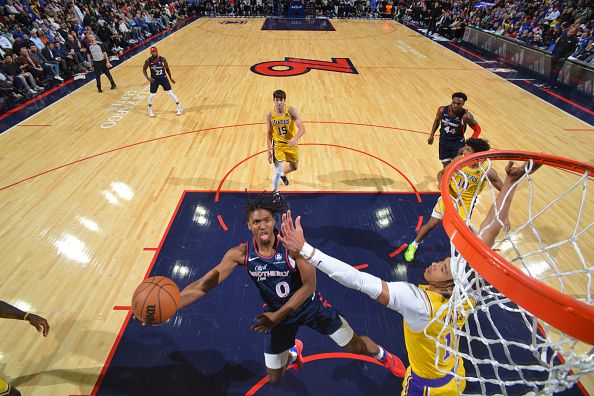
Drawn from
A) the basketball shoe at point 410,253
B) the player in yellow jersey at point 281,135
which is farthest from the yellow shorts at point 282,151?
the basketball shoe at point 410,253

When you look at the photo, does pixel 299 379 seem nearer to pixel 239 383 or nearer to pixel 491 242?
pixel 239 383

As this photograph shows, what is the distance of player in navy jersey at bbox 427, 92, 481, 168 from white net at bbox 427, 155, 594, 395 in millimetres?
631

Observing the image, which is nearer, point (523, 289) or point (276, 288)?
point (523, 289)

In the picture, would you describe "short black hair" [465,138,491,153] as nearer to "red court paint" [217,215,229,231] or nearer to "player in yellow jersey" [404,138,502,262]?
"player in yellow jersey" [404,138,502,262]

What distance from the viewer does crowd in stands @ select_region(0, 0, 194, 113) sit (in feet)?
33.8

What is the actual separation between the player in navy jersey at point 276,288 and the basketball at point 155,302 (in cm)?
10

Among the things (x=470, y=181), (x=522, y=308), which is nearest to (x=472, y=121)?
(x=470, y=181)

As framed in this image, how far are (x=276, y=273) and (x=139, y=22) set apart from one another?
1987 cm

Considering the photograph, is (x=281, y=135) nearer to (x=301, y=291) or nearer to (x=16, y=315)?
(x=301, y=291)

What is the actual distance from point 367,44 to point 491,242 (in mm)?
16870

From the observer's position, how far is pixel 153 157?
23.9 feet

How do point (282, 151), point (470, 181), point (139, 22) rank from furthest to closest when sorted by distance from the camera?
point (139, 22)
point (282, 151)
point (470, 181)

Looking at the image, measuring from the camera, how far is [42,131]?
8398mm

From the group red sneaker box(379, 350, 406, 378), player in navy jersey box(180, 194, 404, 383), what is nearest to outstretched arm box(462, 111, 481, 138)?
red sneaker box(379, 350, 406, 378)
